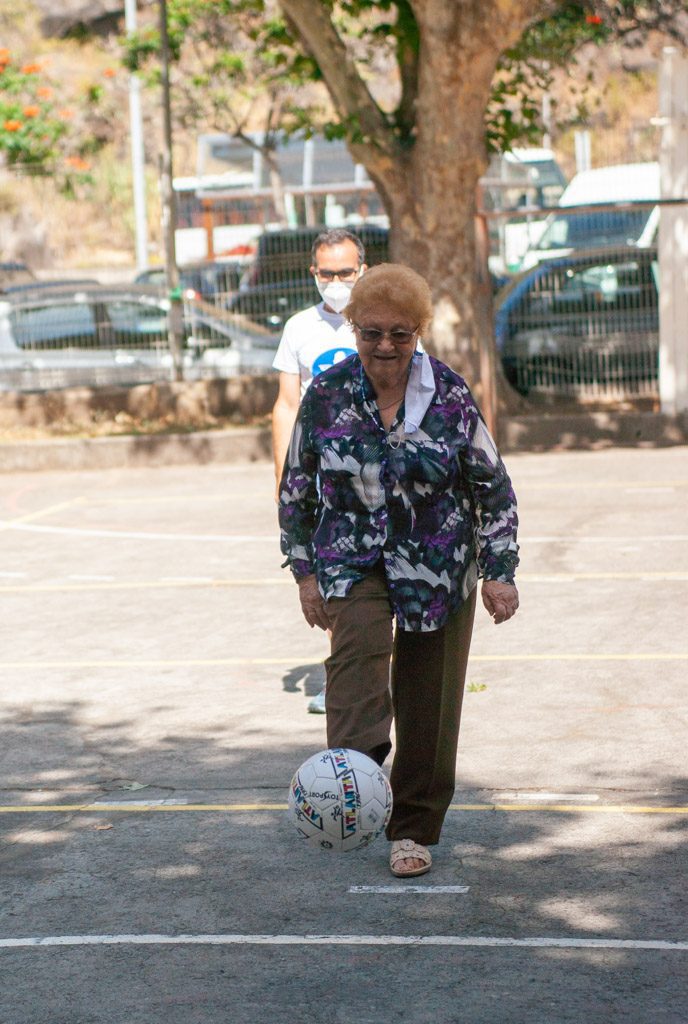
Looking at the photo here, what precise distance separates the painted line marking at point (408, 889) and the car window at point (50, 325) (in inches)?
564

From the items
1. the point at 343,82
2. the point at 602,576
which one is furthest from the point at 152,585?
the point at 343,82

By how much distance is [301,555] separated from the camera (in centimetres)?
515

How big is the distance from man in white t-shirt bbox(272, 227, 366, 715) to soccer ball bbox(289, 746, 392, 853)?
6.62 ft

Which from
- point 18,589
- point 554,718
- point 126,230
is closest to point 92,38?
point 126,230

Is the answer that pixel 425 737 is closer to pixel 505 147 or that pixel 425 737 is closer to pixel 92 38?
pixel 505 147

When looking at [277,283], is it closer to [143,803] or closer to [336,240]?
[336,240]

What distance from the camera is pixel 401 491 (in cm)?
496

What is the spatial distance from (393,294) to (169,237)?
46.4ft

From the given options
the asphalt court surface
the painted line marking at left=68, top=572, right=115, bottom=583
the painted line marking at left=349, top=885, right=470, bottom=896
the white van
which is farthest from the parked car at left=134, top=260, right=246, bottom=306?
the painted line marking at left=349, top=885, right=470, bottom=896

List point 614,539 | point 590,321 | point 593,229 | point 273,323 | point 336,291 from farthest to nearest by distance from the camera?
1. point 593,229
2. point 273,323
3. point 590,321
4. point 614,539
5. point 336,291

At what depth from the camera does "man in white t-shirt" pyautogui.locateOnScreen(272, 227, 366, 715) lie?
22.0ft

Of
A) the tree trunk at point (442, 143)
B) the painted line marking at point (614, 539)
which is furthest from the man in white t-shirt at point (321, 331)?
the tree trunk at point (442, 143)

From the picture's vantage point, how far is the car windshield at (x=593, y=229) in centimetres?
1817

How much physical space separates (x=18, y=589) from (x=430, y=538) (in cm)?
615
